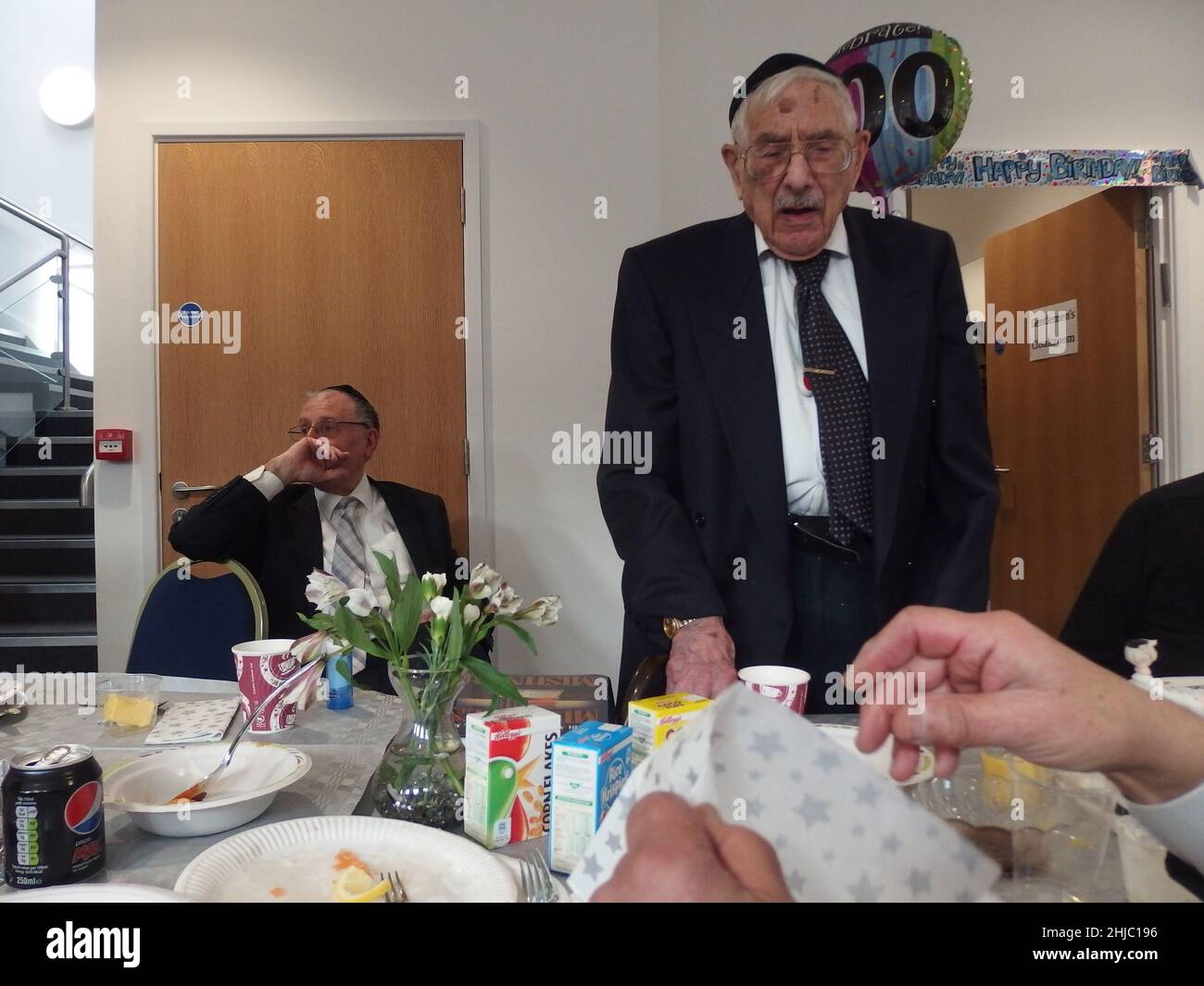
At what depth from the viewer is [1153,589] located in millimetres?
1749

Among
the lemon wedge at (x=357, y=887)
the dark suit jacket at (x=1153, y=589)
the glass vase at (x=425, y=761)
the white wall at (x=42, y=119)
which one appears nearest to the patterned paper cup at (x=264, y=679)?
the glass vase at (x=425, y=761)

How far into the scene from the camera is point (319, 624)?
3.54 ft

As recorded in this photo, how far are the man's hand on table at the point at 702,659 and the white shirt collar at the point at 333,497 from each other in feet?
4.97

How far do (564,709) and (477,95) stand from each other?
272cm

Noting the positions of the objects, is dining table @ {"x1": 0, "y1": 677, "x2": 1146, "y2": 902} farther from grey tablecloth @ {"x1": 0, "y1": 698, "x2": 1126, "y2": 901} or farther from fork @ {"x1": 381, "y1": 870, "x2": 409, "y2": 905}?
fork @ {"x1": 381, "y1": 870, "x2": 409, "y2": 905}

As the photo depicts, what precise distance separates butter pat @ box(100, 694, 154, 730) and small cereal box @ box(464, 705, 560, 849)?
708mm

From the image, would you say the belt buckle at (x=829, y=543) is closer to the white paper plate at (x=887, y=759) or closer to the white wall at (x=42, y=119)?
the white paper plate at (x=887, y=759)

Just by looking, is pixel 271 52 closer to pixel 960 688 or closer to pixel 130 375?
pixel 130 375

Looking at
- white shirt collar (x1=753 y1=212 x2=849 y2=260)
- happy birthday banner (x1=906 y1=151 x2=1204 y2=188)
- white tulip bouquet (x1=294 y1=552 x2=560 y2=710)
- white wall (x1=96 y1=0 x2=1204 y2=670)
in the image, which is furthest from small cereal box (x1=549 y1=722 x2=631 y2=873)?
happy birthday banner (x1=906 y1=151 x2=1204 y2=188)

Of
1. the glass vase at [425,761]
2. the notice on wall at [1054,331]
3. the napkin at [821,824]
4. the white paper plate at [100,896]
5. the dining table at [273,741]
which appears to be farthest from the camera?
the notice on wall at [1054,331]

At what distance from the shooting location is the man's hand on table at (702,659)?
125cm

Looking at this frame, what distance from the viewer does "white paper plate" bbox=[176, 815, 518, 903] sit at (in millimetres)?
780

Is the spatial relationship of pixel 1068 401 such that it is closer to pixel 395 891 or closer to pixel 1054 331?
pixel 1054 331
